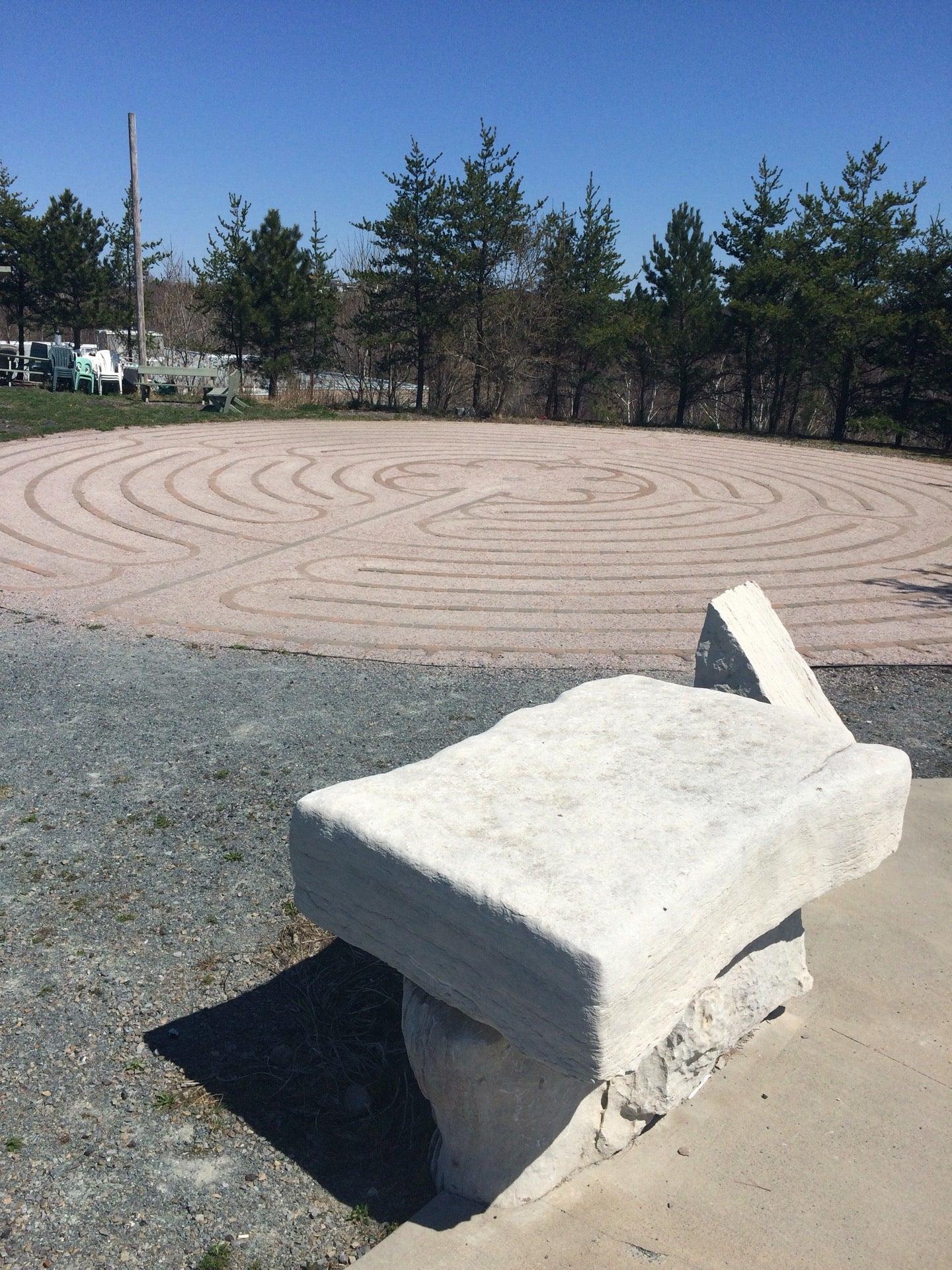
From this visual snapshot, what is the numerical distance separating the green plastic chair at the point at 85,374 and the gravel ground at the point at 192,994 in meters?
18.1

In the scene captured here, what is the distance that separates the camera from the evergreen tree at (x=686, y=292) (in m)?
25.8

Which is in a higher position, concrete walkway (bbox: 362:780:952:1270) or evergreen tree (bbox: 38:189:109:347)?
evergreen tree (bbox: 38:189:109:347)

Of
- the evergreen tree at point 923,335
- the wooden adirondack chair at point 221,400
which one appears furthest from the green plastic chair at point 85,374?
the evergreen tree at point 923,335

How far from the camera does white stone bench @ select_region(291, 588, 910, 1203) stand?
88.0 inches

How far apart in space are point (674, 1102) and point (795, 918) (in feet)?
2.45

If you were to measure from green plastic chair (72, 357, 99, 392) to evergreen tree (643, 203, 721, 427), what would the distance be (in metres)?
13.7

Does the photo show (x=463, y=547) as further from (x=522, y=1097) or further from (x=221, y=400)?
(x=221, y=400)

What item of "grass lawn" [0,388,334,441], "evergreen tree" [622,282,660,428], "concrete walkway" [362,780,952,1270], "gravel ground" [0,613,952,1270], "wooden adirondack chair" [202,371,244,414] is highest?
"evergreen tree" [622,282,660,428]

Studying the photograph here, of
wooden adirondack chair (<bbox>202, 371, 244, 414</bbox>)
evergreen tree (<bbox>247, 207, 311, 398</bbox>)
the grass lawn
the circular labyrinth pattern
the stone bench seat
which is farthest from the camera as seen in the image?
evergreen tree (<bbox>247, 207, 311, 398</bbox>)

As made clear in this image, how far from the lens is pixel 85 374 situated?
22.4 meters

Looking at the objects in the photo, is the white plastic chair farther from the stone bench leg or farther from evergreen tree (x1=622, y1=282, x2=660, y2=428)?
the stone bench leg

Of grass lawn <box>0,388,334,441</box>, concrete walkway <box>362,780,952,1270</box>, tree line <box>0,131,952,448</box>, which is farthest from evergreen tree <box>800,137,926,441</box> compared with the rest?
concrete walkway <box>362,780,952,1270</box>

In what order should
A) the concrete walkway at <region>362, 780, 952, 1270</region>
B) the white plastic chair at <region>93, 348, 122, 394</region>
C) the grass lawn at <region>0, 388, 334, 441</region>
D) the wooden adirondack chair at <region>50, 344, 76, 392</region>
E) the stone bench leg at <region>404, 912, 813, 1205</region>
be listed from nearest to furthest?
1. the concrete walkway at <region>362, 780, 952, 1270</region>
2. the stone bench leg at <region>404, 912, 813, 1205</region>
3. the grass lawn at <region>0, 388, 334, 441</region>
4. the wooden adirondack chair at <region>50, 344, 76, 392</region>
5. the white plastic chair at <region>93, 348, 122, 394</region>

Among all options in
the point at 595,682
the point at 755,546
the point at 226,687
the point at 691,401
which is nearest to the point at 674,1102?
the point at 595,682
